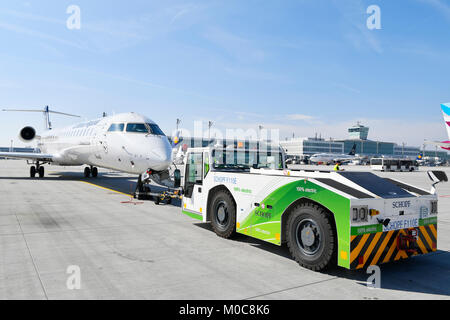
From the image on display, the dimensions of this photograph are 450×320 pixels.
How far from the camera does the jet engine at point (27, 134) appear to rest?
2545cm

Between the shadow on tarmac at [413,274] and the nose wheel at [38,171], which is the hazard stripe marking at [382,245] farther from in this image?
the nose wheel at [38,171]

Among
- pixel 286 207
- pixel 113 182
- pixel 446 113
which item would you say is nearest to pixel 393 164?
pixel 446 113

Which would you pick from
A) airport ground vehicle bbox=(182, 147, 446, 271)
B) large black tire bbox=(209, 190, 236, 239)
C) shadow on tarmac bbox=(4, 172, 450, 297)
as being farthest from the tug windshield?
shadow on tarmac bbox=(4, 172, 450, 297)

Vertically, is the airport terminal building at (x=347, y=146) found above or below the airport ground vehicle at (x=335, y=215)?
above

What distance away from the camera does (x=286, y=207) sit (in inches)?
224

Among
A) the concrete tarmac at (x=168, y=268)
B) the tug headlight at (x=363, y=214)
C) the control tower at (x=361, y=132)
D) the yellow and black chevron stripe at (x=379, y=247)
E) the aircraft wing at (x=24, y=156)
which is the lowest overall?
the concrete tarmac at (x=168, y=268)

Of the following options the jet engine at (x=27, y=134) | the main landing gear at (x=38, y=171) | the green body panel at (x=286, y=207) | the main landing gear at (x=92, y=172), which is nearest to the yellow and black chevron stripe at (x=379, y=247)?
the green body panel at (x=286, y=207)

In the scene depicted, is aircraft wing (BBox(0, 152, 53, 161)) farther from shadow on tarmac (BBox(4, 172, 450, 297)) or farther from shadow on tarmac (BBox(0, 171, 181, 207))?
shadow on tarmac (BBox(4, 172, 450, 297))

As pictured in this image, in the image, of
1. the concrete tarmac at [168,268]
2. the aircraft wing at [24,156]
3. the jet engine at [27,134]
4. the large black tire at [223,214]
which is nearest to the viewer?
the concrete tarmac at [168,268]

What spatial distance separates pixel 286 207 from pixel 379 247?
63.0 inches

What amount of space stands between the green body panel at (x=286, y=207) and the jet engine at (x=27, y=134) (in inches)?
976

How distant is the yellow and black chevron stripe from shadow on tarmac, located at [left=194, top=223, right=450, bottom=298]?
31 cm

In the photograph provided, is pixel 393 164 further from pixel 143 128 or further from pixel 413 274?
pixel 413 274
